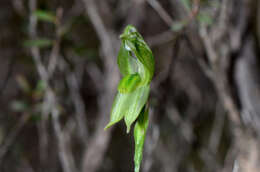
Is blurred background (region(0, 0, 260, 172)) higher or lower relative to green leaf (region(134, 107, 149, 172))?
higher

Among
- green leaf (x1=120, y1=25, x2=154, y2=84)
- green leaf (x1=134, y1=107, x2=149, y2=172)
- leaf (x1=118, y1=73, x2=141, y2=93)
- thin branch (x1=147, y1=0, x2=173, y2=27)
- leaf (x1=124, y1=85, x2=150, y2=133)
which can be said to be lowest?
green leaf (x1=134, y1=107, x2=149, y2=172)

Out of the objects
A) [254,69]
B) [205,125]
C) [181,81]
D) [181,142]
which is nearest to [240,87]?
[254,69]

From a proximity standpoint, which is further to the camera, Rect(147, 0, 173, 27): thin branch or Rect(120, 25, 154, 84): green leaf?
Rect(147, 0, 173, 27): thin branch

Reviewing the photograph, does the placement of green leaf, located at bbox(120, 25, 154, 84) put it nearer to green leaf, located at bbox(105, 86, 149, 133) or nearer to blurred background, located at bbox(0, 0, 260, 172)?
green leaf, located at bbox(105, 86, 149, 133)

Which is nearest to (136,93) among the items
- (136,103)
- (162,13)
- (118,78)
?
(136,103)

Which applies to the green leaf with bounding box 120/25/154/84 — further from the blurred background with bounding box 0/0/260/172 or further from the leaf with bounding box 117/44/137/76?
the blurred background with bounding box 0/0/260/172

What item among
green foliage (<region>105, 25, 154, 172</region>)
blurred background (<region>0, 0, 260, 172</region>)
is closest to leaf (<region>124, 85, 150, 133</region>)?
green foliage (<region>105, 25, 154, 172</region>)
